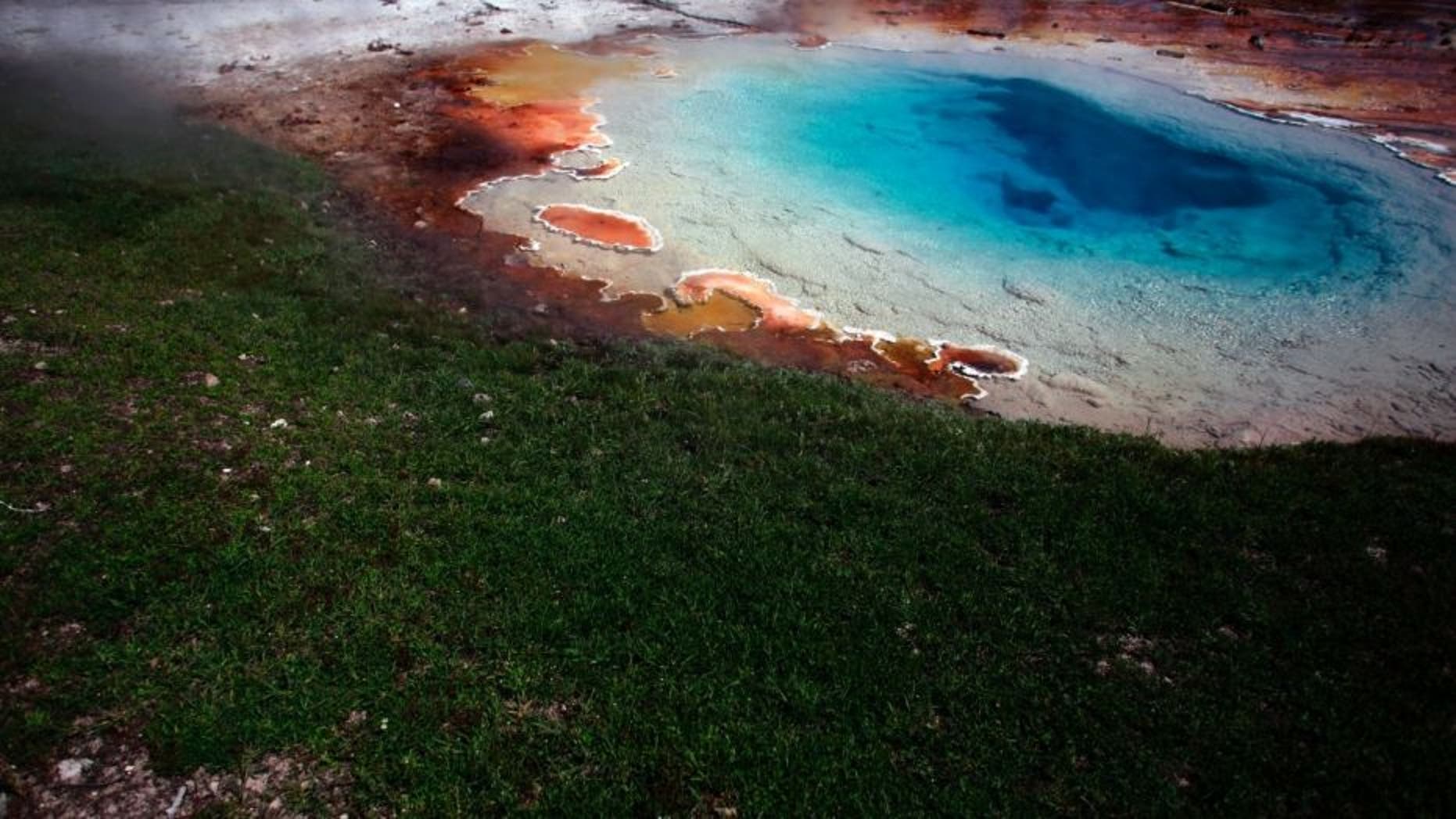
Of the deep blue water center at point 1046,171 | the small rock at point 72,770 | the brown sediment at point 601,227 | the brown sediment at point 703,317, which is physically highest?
the deep blue water center at point 1046,171

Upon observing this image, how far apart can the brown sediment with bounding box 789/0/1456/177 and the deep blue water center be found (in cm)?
195

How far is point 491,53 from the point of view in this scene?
15703 mm

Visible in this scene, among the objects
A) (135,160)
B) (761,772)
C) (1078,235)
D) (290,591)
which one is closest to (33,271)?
(135,160)

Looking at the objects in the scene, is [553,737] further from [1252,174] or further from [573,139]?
[1252,174]

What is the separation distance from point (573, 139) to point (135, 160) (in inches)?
218

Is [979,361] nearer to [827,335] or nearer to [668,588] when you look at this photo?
[827,335]

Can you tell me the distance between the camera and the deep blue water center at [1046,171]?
11.0 metres

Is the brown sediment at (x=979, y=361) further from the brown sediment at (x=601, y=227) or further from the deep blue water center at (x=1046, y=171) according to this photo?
the brown sediment at (x=601, y=227)

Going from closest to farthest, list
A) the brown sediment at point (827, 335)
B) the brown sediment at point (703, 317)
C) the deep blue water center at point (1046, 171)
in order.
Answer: the brown sediment at point (827, 335), the brown sediment at point (703, 317), the deep blue water center at point (1046, 171)

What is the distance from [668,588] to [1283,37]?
20260 millimetres

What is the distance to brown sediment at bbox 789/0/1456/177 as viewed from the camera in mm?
14312

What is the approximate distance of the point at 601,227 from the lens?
1040cm

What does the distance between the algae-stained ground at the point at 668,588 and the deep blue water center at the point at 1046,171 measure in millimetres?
5099

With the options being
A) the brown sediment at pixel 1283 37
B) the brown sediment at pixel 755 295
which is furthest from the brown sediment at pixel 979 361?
the brown sediment at pixel 1283 37
